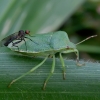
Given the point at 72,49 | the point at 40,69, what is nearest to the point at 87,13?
the point at 72,49

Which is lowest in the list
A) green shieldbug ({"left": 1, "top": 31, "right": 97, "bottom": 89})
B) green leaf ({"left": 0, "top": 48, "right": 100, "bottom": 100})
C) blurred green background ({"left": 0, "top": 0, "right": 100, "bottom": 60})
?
green leaf ({"left": 0, "top": 48, "right": 100, "bottom": 100})

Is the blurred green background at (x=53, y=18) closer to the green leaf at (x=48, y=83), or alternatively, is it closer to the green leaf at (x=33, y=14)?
the green leaf at (x=33, y=14)

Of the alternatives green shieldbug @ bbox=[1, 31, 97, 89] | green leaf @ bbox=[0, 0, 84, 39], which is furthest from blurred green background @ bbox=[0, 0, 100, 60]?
green shieldbug @ bbox=[1, 31, 97, 89]

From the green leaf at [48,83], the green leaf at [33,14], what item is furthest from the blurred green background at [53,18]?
the green leaf at [48,83]

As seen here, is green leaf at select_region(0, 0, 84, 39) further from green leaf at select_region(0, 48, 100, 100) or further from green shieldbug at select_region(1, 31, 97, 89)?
green leaf at select_region(0, 48, 100, 100)

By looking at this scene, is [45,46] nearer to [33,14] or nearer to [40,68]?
[40,68]

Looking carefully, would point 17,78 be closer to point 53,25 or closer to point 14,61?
point 14,61
